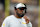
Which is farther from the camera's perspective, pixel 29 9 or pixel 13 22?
pixel 29 9

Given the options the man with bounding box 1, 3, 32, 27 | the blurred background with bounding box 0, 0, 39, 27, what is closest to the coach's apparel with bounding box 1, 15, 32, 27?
the man with bounding box 1, 3, 32, 27

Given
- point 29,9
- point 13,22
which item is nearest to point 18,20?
point 13,22

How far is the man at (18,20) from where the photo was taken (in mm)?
2486

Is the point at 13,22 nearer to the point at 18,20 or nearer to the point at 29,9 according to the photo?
the point at 18,20

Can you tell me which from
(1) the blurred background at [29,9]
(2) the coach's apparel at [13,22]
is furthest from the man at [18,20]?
(1) the blurred background at [29,9]

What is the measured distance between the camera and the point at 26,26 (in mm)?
2568

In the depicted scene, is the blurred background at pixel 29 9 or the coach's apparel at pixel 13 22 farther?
the blurred background at pixel 29 9

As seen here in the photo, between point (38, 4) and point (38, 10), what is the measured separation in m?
0.19

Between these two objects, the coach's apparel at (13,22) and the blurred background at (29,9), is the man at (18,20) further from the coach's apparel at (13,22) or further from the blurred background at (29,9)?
the blurred background at (29,9)

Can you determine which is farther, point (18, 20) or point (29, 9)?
point (29, 9)

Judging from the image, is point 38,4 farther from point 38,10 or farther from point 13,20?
point 13,20

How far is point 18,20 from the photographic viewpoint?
2557 mm

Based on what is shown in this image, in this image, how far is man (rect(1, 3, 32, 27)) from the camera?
2.49 meters

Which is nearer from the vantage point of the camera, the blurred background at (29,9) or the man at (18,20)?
the man at (18,20)
